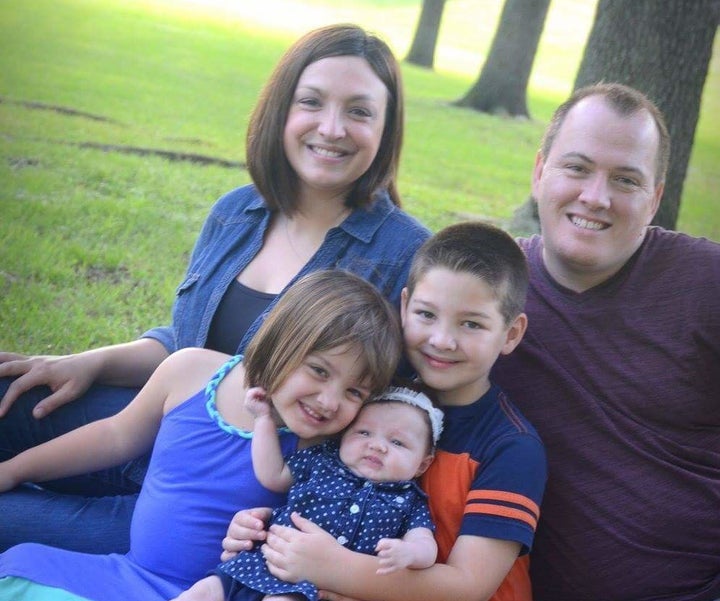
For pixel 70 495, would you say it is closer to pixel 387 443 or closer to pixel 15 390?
pixel 15 390

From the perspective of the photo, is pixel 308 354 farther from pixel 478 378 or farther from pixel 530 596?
pixel 530 596

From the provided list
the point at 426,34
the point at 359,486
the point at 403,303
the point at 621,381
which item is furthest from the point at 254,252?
the point at 426,34

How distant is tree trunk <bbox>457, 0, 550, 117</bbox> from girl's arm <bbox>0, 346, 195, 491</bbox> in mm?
15769

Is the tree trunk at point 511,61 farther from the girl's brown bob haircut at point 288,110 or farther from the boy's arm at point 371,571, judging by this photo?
the boy's arm at point 371,571

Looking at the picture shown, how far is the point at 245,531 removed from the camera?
2617mm

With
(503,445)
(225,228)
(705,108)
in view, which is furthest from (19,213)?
→ (705,108)

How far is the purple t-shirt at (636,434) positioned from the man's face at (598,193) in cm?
9

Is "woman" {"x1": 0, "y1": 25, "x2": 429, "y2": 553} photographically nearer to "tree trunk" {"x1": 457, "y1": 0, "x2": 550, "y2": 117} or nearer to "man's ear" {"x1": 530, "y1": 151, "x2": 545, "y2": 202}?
"man's ear" {"x1": 530, "y1": 151, "x2": 545, "y2": 202}

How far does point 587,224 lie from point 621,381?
0.48m

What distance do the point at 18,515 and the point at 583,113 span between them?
7.05 ft

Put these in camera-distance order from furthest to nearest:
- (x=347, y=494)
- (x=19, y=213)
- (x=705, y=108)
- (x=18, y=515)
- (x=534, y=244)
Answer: (x=705, y=108) < (x=19, y=213) < (x=534, y=244) < (x=18, y=515) < (x=347, y=494)

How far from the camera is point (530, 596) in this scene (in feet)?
9.29

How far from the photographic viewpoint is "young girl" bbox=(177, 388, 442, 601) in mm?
2523

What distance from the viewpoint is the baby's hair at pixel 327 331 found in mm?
2682
